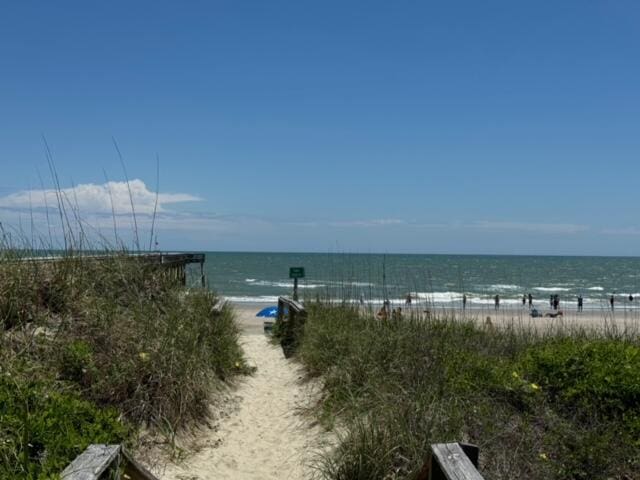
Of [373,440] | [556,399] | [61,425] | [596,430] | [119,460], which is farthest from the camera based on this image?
[556,399]

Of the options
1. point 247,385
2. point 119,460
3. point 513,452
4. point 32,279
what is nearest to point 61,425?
point 119,460

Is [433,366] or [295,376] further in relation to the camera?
[295,376]

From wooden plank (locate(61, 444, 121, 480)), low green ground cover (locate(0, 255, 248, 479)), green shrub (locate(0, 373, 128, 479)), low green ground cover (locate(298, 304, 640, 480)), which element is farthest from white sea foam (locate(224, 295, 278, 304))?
wooden plank (locate(61, 444, 121, 480))

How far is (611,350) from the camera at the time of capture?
6172 millimetres

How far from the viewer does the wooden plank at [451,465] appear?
2672 millimetres

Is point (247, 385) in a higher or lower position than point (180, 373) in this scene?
lower

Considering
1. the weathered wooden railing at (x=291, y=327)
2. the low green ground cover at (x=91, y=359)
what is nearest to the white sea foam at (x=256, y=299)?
the weathered wooden railing at (x=291, y=327)

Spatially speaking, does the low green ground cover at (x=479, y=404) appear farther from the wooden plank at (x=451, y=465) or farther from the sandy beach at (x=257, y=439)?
the wooden plank at (x=451, y=465)

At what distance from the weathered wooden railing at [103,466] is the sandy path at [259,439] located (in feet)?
5.27

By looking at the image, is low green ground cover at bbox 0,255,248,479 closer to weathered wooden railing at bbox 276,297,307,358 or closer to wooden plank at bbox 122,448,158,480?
wooden plank at bbox 122,448,158,480

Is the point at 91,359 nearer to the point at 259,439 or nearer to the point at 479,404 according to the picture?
the point at 259,439

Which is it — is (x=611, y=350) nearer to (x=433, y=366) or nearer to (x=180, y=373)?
(x=433, y=366)

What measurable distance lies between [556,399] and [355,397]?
1848 millimetres

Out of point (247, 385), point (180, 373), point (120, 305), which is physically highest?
point (120, 305)
